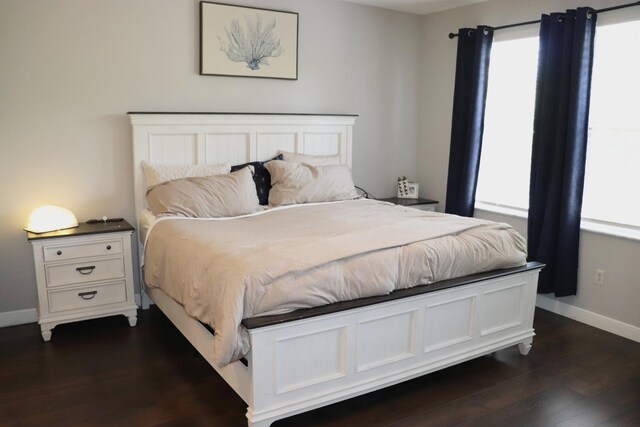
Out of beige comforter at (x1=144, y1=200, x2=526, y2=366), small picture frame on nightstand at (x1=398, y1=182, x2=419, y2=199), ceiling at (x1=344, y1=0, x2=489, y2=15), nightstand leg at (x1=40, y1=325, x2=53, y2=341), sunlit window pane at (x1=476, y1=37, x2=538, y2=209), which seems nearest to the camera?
beige comforter at (x1=144, y1=200, x2=526, y2=366)

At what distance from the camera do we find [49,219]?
136 inches

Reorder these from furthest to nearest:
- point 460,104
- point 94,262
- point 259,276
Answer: point 460,104 → point 94,262 → point 259,276

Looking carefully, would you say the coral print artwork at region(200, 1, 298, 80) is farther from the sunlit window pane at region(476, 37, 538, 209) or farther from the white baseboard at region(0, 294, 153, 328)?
the white baseboard at region(0, 294, 153, 328)

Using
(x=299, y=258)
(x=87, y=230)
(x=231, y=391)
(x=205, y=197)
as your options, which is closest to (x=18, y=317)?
(x=87, y=230)

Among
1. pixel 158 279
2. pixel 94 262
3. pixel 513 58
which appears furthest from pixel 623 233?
pixel 94 262

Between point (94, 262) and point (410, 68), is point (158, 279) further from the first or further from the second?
point (410, 68)

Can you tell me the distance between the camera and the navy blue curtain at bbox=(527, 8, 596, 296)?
368cm

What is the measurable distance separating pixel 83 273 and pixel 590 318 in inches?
138

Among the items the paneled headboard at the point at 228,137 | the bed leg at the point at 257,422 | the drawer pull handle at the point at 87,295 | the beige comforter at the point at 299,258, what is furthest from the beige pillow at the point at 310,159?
the bed leg at the point at 257,422

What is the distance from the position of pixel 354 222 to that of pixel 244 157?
134 centimetres

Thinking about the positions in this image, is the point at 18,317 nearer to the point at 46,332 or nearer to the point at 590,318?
the point at 46,332

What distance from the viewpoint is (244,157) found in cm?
430

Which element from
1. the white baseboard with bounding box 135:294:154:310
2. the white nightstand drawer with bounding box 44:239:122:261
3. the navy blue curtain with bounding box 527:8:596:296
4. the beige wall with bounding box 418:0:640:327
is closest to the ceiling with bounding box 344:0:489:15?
the beige wall with bounding box 418:0:640:327

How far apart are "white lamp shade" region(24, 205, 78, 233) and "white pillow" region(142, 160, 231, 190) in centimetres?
56
